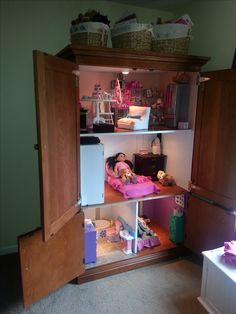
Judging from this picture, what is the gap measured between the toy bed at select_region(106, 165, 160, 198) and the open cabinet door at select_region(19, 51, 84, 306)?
0.45 m

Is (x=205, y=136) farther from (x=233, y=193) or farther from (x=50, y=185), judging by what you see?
(x=50, y=185)

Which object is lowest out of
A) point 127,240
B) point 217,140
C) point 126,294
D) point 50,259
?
point 126,294

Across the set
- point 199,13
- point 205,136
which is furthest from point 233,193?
point 199,13

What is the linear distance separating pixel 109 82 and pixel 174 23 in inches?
30.8

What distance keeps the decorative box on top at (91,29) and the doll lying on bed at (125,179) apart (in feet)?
3.52

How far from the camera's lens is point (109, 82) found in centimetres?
239

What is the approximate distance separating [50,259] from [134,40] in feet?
5.22

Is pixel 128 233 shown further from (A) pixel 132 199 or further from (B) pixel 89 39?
(B) pixel 89 39

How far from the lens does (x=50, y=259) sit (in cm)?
178

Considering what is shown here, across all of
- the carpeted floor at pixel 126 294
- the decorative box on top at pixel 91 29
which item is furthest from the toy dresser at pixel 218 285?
the decorative box on top at pixel 91 29

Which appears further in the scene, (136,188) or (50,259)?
(136,188)

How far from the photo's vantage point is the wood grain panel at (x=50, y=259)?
1646 millimetres

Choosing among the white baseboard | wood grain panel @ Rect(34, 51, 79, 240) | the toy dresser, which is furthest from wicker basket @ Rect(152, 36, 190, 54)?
the white baseboard

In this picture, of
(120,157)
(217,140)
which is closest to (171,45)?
(217,140)
